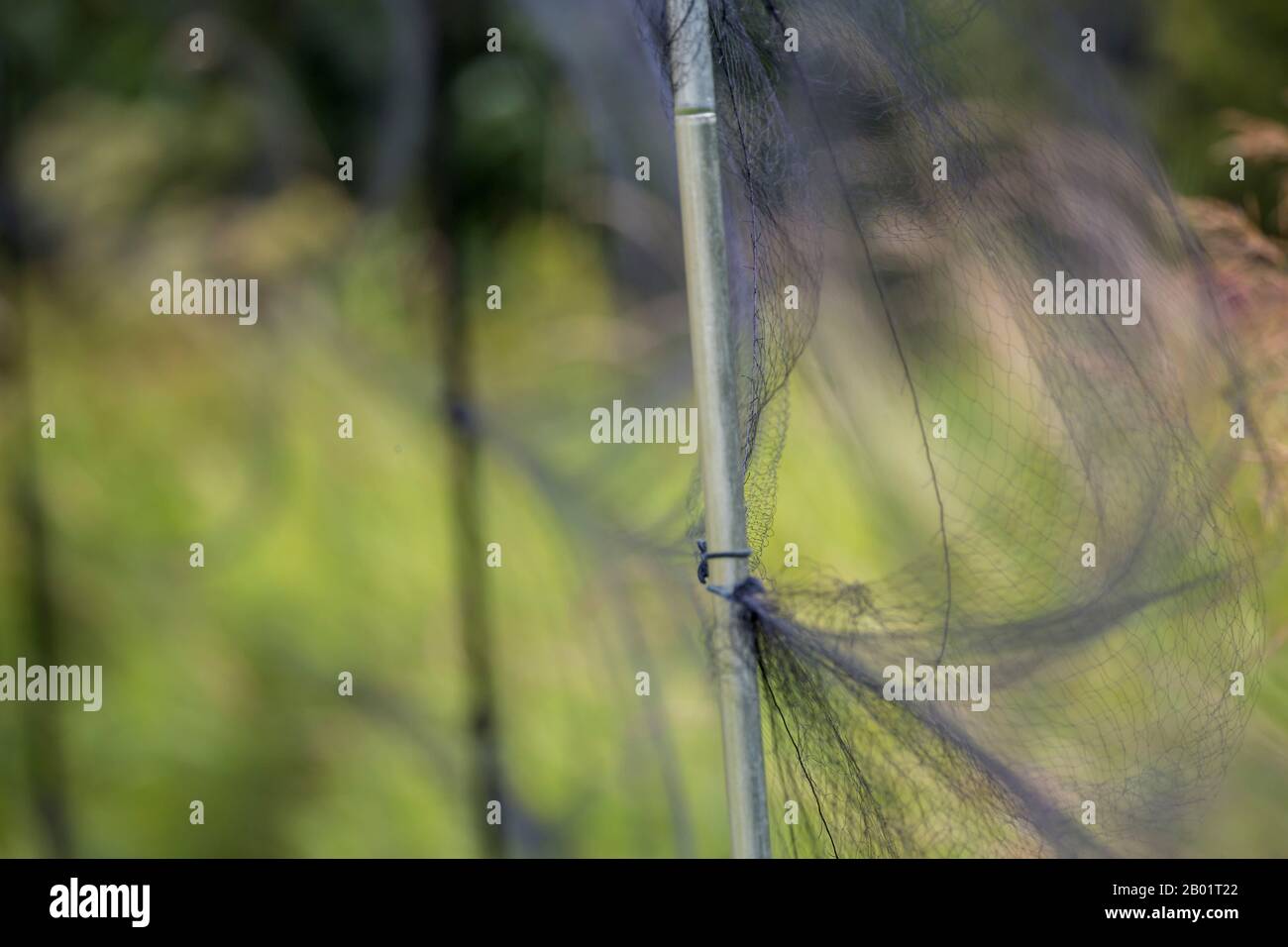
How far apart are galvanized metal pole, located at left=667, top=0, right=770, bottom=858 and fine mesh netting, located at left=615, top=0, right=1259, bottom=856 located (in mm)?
135

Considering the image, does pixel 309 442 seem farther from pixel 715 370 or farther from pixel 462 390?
pixel 715 370

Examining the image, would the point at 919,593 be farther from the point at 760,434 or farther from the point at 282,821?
the point at 282,821

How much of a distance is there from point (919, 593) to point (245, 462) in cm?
145

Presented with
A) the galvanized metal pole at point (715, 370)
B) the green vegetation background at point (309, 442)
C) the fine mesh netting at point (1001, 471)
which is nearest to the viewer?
the galvanized metal pole at point (715, 370)

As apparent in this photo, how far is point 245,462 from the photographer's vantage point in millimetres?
2311

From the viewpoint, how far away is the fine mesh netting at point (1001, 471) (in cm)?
145

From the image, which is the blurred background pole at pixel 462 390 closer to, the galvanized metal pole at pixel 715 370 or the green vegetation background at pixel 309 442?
the green vegetation background at pixel 309 442

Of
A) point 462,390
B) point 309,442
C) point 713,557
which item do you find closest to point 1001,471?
point 713,557

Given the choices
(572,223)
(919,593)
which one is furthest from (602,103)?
(919,593)

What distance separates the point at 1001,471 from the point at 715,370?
24.3 inches

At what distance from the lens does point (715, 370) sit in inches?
49.0

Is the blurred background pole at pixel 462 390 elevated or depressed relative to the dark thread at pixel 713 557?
elevated

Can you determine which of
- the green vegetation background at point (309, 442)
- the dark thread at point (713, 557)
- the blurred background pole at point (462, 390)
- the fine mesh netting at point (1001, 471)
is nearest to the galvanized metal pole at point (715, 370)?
the dark thread at point (713, 557)

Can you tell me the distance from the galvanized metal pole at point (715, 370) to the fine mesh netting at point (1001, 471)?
0.44 feet
